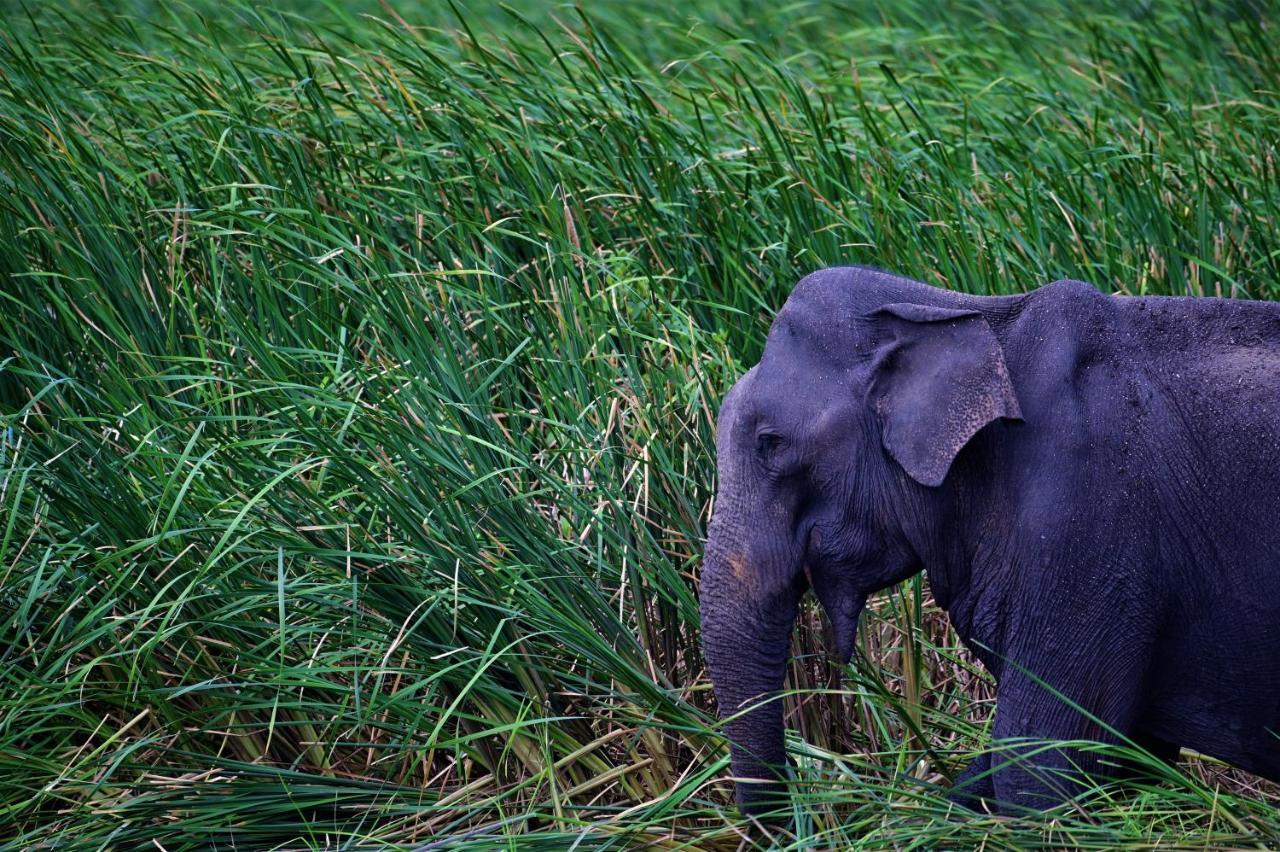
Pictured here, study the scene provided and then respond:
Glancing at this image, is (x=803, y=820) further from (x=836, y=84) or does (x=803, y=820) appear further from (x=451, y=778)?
(x=836, y=84)

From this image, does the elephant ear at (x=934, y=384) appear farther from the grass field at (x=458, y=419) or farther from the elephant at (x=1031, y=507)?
the grass field at (x=458, y=419)

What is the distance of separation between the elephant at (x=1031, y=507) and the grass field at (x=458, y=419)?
0.64ft

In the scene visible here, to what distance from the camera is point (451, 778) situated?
3.71 meters

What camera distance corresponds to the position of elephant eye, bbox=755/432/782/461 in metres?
3.14

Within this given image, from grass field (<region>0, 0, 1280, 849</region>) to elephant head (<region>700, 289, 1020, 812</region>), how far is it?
253 mm

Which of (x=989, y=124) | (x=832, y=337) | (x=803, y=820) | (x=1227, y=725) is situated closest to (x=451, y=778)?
(x=803, y=820)

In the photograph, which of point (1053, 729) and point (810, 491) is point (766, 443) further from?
point (1053, 729)

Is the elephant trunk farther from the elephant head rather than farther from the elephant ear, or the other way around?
the elephant ear

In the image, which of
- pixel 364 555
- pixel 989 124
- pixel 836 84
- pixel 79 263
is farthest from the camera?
pixel 836 84

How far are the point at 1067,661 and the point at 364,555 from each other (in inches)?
58.4

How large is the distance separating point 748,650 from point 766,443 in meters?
0.41

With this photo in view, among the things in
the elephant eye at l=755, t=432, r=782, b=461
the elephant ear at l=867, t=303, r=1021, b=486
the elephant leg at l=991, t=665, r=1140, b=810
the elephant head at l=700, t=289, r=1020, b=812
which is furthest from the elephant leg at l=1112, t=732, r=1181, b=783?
the elephant eye at l=755, t=432, r=782, b=461

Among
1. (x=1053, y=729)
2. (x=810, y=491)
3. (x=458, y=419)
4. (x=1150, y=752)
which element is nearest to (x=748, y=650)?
(x=810, y=491)

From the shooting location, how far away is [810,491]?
318 cm
